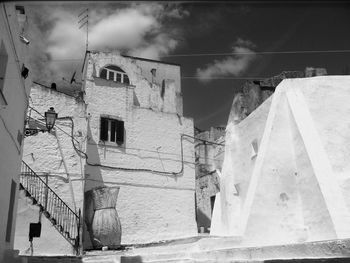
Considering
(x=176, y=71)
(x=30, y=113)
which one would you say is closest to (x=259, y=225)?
(x=30, y=113)

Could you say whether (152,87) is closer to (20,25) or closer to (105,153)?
(105,153)

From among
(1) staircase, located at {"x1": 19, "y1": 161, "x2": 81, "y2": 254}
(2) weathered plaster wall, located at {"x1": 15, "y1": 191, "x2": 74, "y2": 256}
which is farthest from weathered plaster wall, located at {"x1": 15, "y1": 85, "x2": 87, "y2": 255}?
(2) weathered plaster wall, located at {"x1": 15, "y1": 191, "x2": 74, "y2": 256}

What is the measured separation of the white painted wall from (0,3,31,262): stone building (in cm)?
554

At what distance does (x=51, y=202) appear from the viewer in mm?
14969

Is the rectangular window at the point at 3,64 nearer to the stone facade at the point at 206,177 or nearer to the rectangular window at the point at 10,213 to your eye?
the rectangular window at the point at 10,213

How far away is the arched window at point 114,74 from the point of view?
69.1ft

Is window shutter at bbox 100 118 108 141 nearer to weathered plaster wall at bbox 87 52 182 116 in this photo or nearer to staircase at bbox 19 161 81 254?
weathered plaster wall at bbox 87 52 182 116

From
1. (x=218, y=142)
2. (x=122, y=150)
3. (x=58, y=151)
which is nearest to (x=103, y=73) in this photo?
(x=122, y=150)

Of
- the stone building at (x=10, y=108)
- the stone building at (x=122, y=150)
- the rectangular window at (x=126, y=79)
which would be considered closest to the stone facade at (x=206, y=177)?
the stone building at (x=122, y=150)

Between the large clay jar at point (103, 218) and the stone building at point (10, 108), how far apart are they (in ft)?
17.4

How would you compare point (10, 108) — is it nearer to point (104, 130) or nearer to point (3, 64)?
point (3, 64)

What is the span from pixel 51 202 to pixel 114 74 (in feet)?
28.5

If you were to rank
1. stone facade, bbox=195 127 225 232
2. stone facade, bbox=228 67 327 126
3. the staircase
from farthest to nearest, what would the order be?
stone facade, bbox=195 127 225 232 → stone facade, bbox=228 67 327 126 → the staircase

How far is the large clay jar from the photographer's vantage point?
14.6 metres
